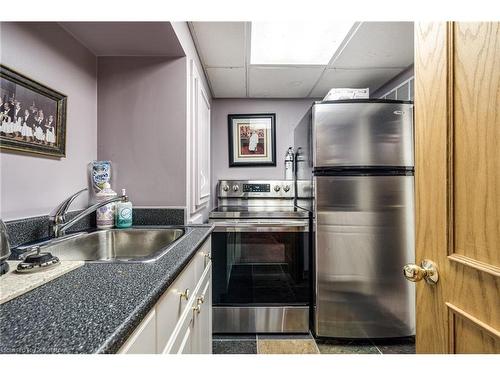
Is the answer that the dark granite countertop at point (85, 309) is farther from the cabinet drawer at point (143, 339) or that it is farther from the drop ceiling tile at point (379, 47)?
the drop ceiling tile at point (379, 47)

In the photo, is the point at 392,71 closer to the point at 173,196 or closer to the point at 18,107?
the point at 173,196

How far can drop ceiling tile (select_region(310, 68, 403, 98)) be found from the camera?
2150mm

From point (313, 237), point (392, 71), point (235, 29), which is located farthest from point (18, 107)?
point (392, 71)

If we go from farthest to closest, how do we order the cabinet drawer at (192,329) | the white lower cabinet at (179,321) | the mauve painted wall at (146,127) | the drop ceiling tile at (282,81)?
the drop ceiling tile at (282,81), the mauve painted wall at (146,127), the cabinet drawer at (192,329), the white lower cabinet at (179,321)

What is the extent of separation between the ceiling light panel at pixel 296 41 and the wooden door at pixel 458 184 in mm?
903

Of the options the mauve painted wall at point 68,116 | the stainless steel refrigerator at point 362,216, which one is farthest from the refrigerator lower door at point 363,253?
the mauve painted wall at point 68,116

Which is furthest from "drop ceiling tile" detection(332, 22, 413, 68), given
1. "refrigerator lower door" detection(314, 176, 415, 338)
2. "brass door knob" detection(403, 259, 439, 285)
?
"brass door knob" detection(403, 259, 439, 285)

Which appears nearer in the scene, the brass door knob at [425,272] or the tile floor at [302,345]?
the brass door knob at [425,272]

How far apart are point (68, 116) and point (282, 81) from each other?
1688 mm

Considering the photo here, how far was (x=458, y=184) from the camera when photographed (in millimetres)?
623

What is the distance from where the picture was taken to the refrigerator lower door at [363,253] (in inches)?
69.0

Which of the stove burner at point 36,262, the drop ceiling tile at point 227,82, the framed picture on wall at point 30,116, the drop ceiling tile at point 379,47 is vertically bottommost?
the stove burner at point 36,262

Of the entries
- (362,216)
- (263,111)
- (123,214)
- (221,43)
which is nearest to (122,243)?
(123,214)

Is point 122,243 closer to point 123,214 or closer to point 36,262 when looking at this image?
point 123,214
